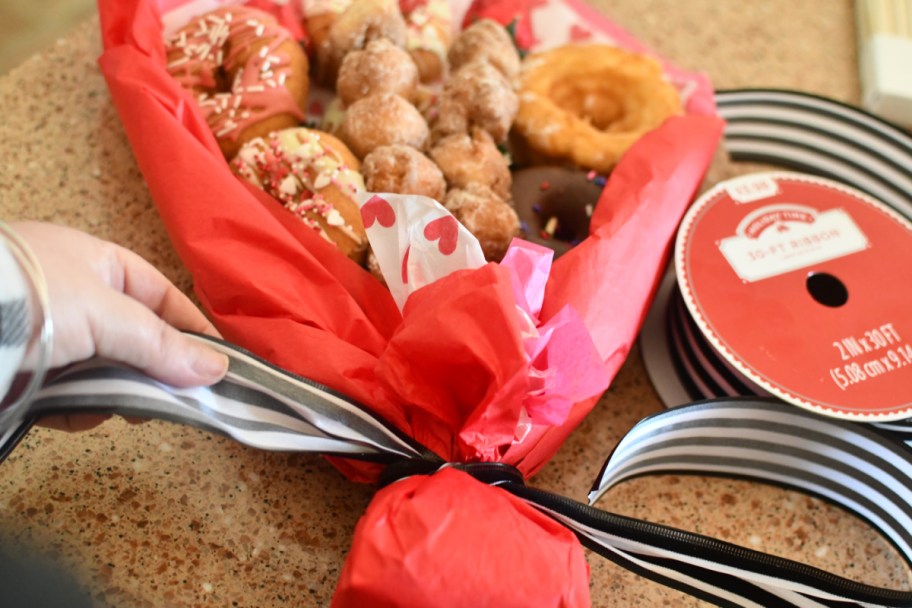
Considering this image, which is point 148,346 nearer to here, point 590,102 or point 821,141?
point 590,102

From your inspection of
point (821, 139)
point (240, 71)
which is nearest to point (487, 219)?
point (240, 71)

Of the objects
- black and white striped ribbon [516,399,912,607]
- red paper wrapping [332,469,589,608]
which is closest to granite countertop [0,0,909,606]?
black and white striped ribbon [516,399,912,607]

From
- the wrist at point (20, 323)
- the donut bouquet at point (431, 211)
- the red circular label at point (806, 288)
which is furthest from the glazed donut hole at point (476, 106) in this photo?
the wrist at point (20, 323)

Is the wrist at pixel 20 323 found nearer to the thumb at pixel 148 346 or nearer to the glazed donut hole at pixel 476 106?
the thumb at pixel 148 346

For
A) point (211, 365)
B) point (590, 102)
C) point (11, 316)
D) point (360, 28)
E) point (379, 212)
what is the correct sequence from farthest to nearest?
point (590, 102) < point (360, 28) < point (379, 212) < point (211, 365) < point (11, 316)

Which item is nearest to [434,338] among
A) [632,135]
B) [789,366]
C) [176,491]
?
[176,491]

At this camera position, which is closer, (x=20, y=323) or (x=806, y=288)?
(x=20, y=323)

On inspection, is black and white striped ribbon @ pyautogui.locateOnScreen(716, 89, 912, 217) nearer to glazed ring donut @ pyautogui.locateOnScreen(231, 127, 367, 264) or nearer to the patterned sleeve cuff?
glazed ring donut @ pyautogui.locateOnScreen(231, 127, 367, 264)
